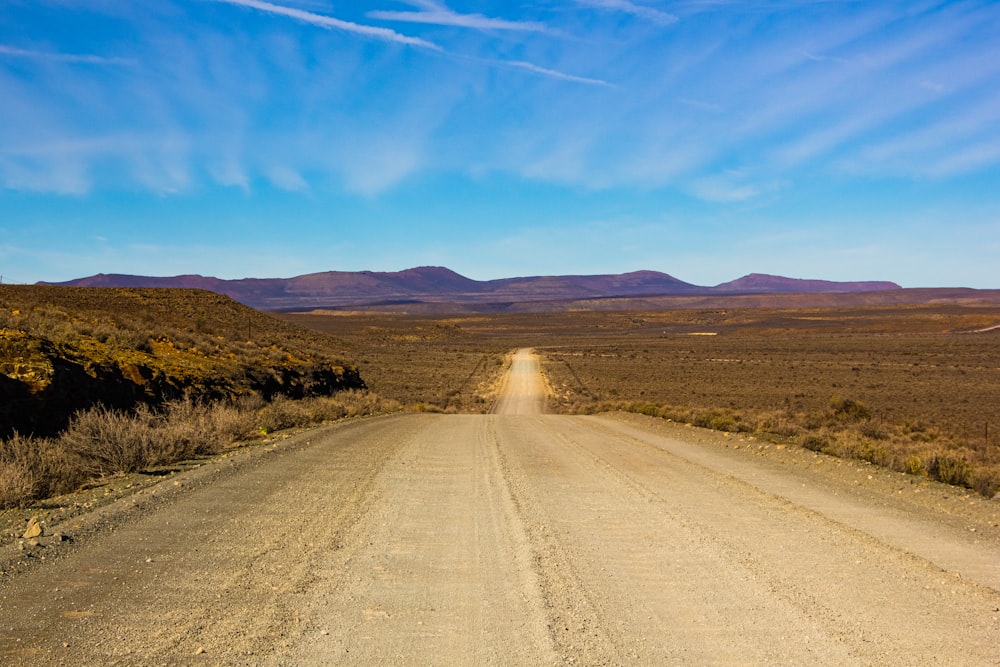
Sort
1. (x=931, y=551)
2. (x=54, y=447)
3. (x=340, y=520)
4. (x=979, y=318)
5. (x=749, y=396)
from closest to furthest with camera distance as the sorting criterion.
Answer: (x=931, y=551), (x=340, y=520), (x=54, y=447), (x=749, y=396), (x=979, y=318)

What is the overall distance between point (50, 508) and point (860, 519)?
9034 mm

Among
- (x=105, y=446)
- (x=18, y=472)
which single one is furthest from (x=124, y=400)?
(x=18, y=472)

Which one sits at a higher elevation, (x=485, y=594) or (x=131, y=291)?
(x=131, y=291)

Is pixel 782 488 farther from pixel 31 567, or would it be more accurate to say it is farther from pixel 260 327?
pixel 260 327

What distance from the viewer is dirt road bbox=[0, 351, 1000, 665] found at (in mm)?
4105

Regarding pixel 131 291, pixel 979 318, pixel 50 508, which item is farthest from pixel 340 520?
pixel 979 318

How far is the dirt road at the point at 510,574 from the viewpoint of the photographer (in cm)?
411

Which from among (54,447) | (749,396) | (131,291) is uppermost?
(131,291)

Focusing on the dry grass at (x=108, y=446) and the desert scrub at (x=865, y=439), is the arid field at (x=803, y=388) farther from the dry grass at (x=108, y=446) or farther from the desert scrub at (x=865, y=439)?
the dry grass at (x=108, y=446)

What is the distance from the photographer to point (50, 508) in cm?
736

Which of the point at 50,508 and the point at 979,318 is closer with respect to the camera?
the point at 50,508

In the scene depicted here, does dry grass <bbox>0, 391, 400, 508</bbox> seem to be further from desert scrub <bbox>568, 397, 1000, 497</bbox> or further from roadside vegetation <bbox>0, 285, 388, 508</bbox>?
desert scrub <bbox>568, 397, 1000, 497</bbox>

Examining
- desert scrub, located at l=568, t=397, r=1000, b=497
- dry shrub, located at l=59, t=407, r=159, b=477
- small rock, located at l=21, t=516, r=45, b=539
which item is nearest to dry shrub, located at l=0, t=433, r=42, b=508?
dry shrub, located at l=59, t=407, r=159, b=477

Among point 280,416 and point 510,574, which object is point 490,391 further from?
point 510,574
